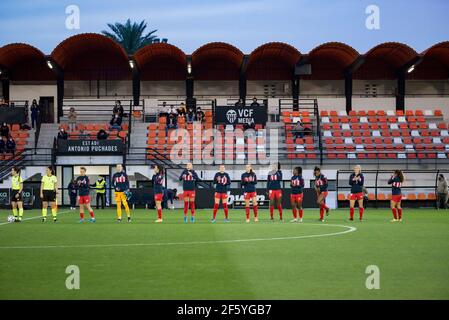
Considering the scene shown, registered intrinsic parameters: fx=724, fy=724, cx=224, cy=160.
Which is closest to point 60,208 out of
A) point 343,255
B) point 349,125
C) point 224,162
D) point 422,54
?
point 224,162

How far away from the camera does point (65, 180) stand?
150ft

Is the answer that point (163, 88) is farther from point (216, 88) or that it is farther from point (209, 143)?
point (209, 143)

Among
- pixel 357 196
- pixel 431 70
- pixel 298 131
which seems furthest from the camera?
pixel 431 70

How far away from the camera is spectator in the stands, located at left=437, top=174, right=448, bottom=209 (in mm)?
42312

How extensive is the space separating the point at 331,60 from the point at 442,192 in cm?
1728

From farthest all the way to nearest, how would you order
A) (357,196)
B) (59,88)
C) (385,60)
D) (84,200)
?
(385,60)
(59,88)
(357,196)
(84,200)

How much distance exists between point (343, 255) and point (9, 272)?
6932 millimetres

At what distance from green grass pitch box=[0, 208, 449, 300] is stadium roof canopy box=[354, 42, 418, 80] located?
30.3 metres

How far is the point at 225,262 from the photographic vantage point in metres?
14.5

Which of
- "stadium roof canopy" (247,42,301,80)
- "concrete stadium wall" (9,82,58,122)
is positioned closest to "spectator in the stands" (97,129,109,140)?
"concrete stadium wall" (9,82,58,122)

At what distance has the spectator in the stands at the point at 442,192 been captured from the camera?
1666 inches

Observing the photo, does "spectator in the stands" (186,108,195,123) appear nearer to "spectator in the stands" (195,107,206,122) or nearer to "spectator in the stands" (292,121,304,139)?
"spectator in the stands" (195,107,206,122)

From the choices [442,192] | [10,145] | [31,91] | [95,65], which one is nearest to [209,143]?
[10,145]
